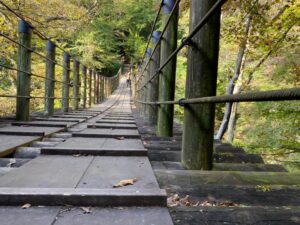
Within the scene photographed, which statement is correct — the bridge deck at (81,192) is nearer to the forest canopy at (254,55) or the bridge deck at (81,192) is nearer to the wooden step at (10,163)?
the wooden step at (10,163)

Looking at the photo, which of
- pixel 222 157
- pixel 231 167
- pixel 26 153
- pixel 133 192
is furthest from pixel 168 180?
pixel 26 153

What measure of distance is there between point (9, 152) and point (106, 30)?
Result: 3067cm

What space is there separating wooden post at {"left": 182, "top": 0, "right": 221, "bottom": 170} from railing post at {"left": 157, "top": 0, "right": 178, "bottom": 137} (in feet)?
4.93

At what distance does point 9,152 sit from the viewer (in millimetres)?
2139

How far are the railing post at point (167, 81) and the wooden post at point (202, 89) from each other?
1504 mm

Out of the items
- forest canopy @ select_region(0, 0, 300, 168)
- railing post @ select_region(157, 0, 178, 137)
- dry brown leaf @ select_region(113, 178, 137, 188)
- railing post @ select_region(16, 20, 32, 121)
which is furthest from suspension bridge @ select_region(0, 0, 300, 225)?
forest canopy @ select_region(0, 0, 300, 168)

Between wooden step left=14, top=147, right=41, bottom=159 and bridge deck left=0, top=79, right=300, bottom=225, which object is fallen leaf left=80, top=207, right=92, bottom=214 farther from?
wooden step left=14, top=147, right=41, bottom=159

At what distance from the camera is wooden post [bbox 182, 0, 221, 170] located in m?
1.91

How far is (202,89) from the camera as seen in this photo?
1.97 m

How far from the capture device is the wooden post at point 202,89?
6.27ft

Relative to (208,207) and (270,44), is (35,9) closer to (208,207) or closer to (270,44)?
(270,44)

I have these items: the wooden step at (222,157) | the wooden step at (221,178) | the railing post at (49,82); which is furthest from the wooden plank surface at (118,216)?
the railing post at (49,82)

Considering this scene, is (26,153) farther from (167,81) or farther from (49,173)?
(167,81)

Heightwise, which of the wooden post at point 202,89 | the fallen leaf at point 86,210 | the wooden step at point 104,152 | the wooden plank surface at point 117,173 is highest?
the wooden post at point 202,89
